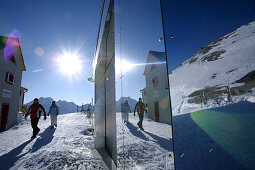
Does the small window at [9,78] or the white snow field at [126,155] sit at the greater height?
the small window at [9,78]

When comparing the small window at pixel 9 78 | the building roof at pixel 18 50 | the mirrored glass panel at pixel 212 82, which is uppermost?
the building roof at pixel 18 50

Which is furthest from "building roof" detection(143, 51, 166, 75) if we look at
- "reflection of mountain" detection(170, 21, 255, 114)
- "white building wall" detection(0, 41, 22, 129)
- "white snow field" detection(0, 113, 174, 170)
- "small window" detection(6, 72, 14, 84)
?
"small window" detection(6, 72, 14, 84)

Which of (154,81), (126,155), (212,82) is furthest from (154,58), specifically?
(126,155)

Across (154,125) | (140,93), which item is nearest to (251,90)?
(154,125)

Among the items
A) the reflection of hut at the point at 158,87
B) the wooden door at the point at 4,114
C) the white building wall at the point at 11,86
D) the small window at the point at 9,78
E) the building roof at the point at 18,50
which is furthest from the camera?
the small window at the point at 9,78

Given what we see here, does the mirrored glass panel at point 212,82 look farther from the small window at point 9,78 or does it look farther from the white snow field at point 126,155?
the small window at point 9,78

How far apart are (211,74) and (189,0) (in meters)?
0.33

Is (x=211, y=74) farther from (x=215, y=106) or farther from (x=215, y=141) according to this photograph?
(x=215, y=141)

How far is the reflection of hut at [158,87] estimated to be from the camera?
2.00 ft

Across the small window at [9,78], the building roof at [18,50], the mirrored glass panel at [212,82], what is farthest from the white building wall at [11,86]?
the mirrored glass panel at [212,82]

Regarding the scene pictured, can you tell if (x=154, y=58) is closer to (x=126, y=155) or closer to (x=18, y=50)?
(x=126, y=155)

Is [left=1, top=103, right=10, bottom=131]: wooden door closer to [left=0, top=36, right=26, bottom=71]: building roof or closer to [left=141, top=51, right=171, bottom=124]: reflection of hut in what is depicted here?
[left=0, top=36, right=26, bottom=71]: building roof

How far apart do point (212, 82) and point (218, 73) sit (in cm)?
3

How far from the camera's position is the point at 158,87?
2.18 feet
